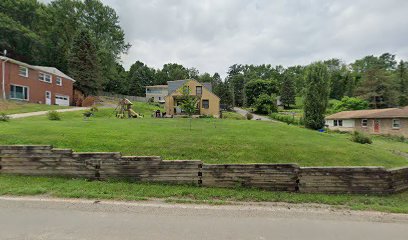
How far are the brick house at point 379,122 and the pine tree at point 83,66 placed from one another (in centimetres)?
4221

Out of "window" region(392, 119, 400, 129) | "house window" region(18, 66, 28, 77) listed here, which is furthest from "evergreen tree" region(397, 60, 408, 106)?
"house window" region(18, 66, 28, 77)

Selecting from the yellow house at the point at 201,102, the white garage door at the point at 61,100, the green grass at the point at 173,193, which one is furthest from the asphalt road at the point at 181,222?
the white garage door at the point at 61,100

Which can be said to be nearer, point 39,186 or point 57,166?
point 39,186

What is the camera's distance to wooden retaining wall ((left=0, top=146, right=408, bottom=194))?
665cm

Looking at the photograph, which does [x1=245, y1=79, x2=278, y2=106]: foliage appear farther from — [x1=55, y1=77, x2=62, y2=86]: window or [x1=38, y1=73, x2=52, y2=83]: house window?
[x1=38, y1=73, x2=52, y2=83]: house window

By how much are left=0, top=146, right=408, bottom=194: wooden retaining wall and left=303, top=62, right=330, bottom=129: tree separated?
24.7m

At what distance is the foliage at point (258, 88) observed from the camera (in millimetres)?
77000

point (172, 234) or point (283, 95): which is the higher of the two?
point (283, 95)

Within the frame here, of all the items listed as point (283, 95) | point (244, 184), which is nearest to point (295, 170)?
point (244, 184)

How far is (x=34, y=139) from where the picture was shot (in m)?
9.60

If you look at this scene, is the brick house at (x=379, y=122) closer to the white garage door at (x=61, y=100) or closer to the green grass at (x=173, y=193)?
the green grass at (x=173, y=193)

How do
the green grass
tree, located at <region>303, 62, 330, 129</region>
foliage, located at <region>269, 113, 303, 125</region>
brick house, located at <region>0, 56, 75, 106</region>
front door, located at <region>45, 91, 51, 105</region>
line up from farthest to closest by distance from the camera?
foliage, located at <region>269, 113, 303, 125</region>
front door, located at <region>45, 91, 51, 105</region>
tree, located at <region>303, 62, 330, 129</region>
brick house, located at <region>0, 56, 75, 106</region>
the green grass

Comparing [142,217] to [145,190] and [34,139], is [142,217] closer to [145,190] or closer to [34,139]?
[145,190]

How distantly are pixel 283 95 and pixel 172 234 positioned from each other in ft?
258
